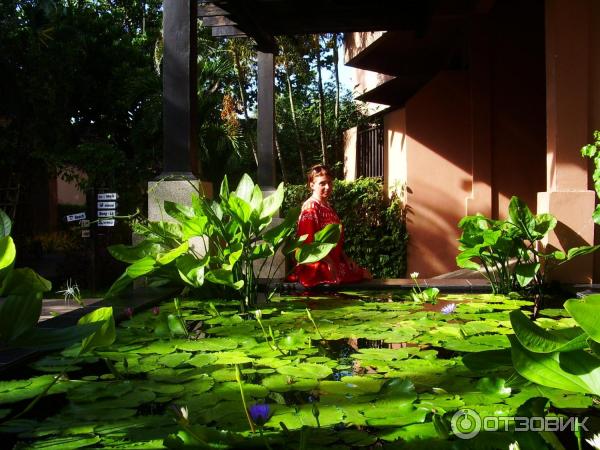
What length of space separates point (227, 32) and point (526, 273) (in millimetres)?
4262

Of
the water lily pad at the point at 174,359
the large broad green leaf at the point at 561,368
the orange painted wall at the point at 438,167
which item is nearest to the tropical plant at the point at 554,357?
the large broad green leaf at the point at 561,368

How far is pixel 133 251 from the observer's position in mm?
3312

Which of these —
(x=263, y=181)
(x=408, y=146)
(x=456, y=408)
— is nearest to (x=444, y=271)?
(x=408, y=146)

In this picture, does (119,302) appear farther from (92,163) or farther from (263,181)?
(92,163)

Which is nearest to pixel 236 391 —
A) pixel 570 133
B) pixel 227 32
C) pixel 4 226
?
pixel 4 226

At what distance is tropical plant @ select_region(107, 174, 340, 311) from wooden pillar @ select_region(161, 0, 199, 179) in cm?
84

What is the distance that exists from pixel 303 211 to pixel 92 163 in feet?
27.9

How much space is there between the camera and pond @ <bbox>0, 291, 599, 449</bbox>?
1.31 meters

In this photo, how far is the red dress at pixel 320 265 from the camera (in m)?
4.31

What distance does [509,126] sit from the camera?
22.4 feet

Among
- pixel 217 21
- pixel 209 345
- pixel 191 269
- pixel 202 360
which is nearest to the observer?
pixel 202 360

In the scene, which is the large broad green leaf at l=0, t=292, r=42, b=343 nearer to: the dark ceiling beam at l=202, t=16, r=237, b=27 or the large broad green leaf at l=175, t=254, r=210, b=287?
the large broad green leaf at l=175, t=254, r=210, b=287

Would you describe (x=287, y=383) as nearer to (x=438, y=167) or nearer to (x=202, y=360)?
(x=202, y=360)

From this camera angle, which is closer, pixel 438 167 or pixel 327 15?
pixel 327 15
